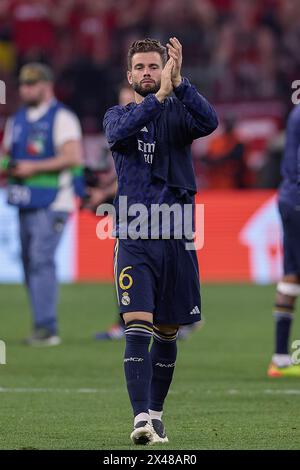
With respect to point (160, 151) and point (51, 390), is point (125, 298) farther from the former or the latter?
point (51, 390)

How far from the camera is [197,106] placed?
277 inches

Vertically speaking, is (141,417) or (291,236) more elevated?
(291,236)

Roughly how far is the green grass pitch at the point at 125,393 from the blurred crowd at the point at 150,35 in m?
7.31

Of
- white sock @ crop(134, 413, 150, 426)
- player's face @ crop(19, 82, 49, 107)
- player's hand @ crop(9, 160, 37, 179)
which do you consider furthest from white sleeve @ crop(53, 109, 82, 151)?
white sock @ crop(134, 413, 150, 426)

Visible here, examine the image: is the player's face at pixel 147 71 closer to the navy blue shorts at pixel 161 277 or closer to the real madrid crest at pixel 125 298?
the navy blue shorts at pixel 161 277

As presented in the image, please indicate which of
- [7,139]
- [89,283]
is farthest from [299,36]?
[7,139]

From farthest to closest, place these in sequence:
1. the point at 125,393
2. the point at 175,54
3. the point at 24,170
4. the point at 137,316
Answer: the point at 24,170
the point at 125,393
the point at 137,316
the point at 175,54

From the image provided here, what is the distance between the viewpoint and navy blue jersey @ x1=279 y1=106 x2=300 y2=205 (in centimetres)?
1004

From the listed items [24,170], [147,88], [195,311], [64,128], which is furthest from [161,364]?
[64,128]

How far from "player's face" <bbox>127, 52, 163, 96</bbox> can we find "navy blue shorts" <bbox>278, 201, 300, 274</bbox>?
10.8 feet

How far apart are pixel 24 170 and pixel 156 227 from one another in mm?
5415

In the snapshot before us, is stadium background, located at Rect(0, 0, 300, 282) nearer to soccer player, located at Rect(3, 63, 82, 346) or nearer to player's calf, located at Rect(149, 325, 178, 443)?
soccer player, located at Rect(3, 63, 82, 346)
